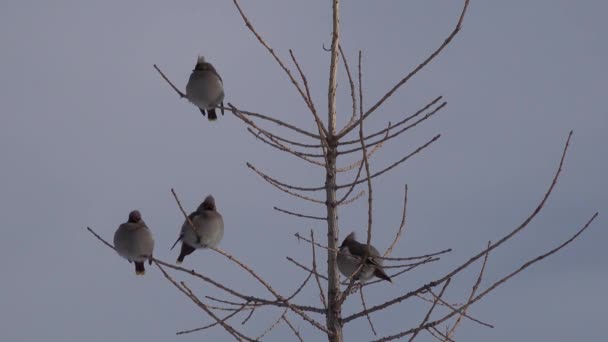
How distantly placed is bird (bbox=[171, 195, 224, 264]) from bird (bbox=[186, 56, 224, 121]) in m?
1.57

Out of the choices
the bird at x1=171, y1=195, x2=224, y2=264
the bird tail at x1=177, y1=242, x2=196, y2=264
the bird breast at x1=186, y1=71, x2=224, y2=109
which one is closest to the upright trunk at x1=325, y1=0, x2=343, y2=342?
the bird at x1=171, y1=195, x2=224, y2=264

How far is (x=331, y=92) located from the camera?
6469 mm

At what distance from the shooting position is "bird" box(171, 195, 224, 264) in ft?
24.2

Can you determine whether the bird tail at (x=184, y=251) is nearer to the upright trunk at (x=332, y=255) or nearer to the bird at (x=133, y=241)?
the bird at (x=133, y=241)

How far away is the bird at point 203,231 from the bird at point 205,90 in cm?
157

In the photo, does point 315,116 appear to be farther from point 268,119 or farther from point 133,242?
point 133,242

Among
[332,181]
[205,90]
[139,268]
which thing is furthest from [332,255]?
[205,90]

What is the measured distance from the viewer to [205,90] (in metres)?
8.81

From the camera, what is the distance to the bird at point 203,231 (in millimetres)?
7367

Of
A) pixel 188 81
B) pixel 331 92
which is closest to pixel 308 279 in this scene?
pixel 331 92

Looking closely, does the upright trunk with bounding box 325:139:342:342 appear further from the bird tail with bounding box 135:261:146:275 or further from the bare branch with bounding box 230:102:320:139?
A: the bird tail with bounding box 135:261:146:275

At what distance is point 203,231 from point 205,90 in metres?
2.03

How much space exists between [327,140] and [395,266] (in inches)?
45.0

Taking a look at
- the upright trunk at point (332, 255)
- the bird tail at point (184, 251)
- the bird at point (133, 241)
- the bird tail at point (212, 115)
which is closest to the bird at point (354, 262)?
the upright trunk at point (332, 255)
